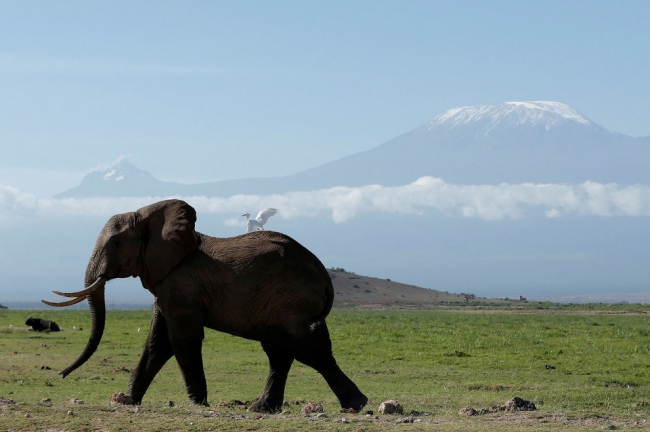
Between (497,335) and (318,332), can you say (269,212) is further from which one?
(318,332)

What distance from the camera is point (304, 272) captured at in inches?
510

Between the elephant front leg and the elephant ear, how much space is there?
734 mm

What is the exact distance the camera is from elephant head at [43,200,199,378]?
1315 centimetres

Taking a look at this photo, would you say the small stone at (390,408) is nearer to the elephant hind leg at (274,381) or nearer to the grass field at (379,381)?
the grass field at (379,381)

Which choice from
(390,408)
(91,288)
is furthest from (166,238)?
(390,408)

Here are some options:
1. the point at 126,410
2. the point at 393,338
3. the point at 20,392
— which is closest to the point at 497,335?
the point at 393,338

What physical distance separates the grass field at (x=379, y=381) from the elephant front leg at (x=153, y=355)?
39 cm

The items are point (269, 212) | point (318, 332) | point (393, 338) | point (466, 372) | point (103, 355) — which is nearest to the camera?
point (318, 332)

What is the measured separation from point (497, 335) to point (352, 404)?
21.2 meters

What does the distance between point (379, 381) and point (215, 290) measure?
25.0ft

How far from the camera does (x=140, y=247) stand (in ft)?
43.9

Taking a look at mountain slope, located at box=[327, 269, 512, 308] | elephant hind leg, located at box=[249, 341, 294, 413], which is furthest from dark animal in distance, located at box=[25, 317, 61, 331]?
mountain slope, located at box=[327, 269, 512, 308]

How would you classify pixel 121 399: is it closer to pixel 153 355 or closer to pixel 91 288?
pixel 153 355

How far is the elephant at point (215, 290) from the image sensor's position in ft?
42.2
